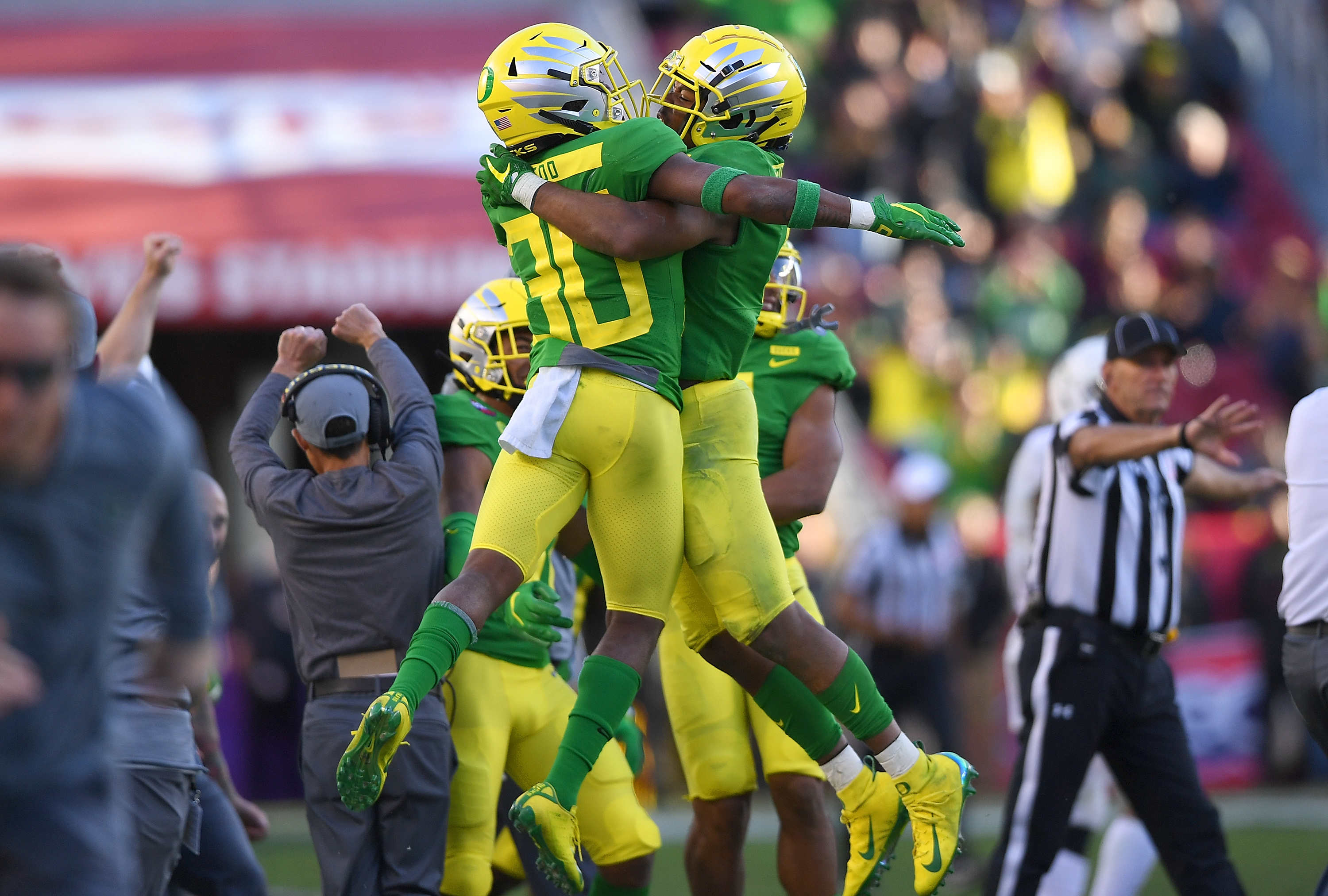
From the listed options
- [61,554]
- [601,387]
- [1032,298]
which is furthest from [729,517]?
[1032,298]

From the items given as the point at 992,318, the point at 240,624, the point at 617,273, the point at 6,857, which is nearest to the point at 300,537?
the point at 617,273

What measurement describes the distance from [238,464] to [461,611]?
3.64 feet

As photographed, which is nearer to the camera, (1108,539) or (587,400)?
(587,400)

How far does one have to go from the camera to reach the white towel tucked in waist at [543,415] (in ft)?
15.4

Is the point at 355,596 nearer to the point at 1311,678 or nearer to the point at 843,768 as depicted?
the point at 843,768

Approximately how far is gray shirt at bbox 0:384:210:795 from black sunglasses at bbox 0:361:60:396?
126 millimetres

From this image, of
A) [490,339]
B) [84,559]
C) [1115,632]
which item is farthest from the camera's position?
[1115,632]

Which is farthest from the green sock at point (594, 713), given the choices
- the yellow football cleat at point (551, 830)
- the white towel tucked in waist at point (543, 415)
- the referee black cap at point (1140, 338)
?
the referee black cap at point (1140, 338)

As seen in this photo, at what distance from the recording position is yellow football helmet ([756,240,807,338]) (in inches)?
231

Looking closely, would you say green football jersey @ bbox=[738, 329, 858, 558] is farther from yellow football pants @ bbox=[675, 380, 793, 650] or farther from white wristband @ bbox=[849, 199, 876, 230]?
white wristband @ bbox=[849, 199, 876, 230]

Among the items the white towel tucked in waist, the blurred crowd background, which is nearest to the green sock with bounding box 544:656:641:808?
the white towel tucked in waist

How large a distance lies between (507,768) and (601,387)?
151 centimetres

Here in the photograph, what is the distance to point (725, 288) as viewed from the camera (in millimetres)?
4992

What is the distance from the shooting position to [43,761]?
313 cm
